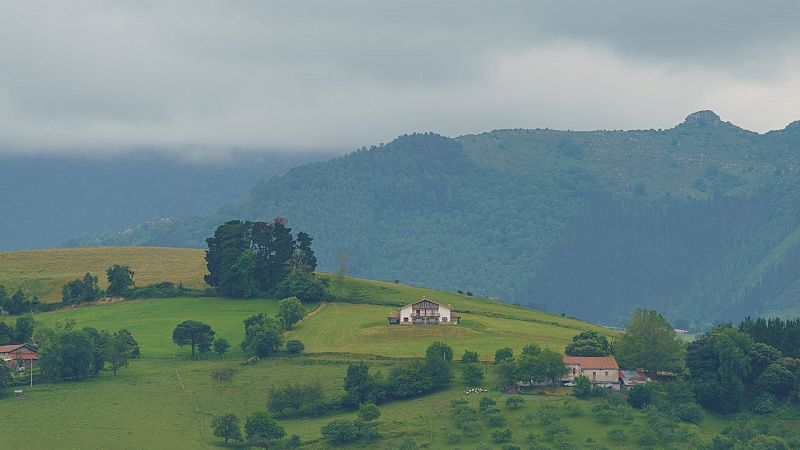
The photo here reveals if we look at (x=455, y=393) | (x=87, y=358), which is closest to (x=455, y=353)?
(x=455, y=393)

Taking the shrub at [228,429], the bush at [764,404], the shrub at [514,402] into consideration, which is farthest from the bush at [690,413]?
the shrub at [228,429]

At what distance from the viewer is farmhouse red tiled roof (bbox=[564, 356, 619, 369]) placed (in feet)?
526

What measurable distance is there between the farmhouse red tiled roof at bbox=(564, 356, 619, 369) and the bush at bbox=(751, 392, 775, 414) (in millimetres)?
17003

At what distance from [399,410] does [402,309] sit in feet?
156

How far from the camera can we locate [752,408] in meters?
153

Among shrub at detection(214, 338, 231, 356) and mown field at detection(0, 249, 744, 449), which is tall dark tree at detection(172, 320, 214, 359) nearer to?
shrub at detection(214, 338, 231, 356)

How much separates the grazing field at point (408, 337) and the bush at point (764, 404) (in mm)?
30456

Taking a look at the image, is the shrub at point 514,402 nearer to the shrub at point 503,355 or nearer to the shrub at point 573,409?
the shrub at point 573,409

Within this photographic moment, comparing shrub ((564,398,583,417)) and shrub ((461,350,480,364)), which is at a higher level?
shrub ((461,350,480,364))

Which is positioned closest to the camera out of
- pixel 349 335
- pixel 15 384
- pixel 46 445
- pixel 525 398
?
pixel 46 445

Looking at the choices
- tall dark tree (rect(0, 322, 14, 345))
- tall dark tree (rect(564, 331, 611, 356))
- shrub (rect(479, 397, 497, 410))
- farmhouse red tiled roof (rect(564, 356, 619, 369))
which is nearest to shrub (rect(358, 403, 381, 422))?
shrub (rect(479, 397, 497, 410))

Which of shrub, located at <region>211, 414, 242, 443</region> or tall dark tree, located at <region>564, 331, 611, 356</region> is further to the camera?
tall dark tree, located at <region>564, 331, 611, 356</region>

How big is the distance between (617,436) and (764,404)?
2282 cm

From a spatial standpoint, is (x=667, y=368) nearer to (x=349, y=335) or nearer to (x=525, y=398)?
(x=525, y=398)
